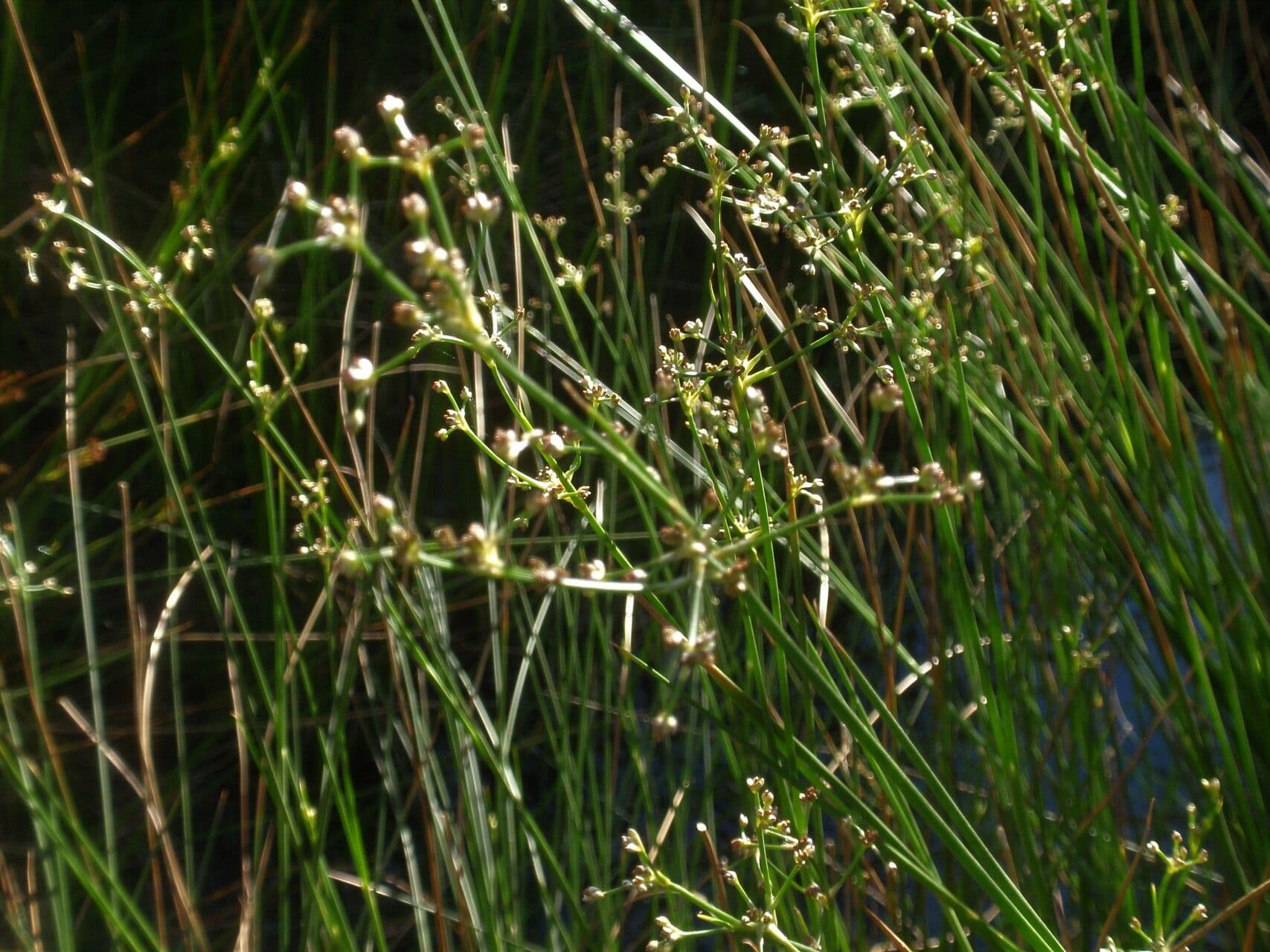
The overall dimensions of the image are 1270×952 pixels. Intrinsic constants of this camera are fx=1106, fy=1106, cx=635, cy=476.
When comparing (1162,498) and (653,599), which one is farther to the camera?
(1162,498)

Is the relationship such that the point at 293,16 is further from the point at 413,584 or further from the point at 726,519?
the point at 726,519

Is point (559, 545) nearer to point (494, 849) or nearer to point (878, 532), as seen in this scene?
point (494, 849)

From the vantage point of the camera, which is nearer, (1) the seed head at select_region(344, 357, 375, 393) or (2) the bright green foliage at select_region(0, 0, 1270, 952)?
(1) the seed head at select_region(344, 357, 375, 393)

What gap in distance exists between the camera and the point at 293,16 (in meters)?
1.37

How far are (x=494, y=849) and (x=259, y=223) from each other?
2.67 ft

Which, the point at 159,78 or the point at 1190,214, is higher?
the point at 159,78

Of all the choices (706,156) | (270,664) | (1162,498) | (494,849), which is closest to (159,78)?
(270,664)

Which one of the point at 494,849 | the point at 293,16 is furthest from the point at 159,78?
the point at 494,849

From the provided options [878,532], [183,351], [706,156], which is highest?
[706,156]

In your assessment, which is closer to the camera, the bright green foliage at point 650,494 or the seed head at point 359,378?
the seed head at point 359,378

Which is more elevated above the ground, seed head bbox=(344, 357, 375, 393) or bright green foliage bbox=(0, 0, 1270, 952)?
seed head bbox=(344, 357, 375, 393)

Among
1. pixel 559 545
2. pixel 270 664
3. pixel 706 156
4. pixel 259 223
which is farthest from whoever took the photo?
pixel 259 223

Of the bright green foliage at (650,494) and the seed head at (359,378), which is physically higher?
the seed head at (359,378)

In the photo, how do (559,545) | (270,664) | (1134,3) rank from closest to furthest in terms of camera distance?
1. (1134,3)
2. (559,545)
3. (270,664)
